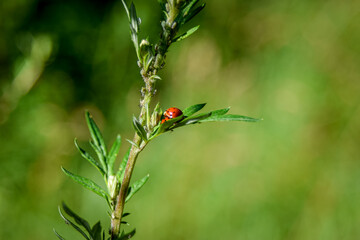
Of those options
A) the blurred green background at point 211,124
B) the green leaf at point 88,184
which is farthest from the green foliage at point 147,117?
the blurred green background at point 211,124

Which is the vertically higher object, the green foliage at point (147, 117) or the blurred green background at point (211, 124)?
the blurred green background at point (211, 124)

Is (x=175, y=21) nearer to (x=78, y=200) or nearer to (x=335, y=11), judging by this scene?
(x=78, y=200)

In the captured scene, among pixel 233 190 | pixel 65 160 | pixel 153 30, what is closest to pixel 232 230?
pixel 233 190

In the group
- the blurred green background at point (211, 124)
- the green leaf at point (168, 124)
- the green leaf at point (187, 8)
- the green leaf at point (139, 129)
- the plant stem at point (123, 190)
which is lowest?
the plant stem at point (123, 190)

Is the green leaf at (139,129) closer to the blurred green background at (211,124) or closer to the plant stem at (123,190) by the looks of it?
the plant stem at (123,190)

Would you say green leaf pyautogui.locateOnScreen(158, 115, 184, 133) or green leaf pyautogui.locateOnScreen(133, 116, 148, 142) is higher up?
green leaf pyautogui.locateOnScreen(158, 115, 184, 133)

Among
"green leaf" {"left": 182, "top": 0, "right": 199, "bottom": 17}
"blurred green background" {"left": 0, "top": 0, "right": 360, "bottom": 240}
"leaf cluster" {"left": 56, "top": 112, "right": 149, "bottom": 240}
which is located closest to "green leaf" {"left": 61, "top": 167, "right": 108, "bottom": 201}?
"leaf cluster" {"left": 56, "top": 112, "right": 149, "bottom": 240}

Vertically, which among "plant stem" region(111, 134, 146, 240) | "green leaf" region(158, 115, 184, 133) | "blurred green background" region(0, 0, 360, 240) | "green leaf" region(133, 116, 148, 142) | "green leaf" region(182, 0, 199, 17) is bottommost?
"plant stem" region(111, 134, 146, 240)

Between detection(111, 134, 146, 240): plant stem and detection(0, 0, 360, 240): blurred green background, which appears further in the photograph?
detection(0, 0, 360, 240): blurred green background

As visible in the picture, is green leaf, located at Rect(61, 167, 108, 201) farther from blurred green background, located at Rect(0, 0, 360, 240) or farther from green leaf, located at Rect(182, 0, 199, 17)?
blurred green background, located at Rect(0, 0, 360, 240)
